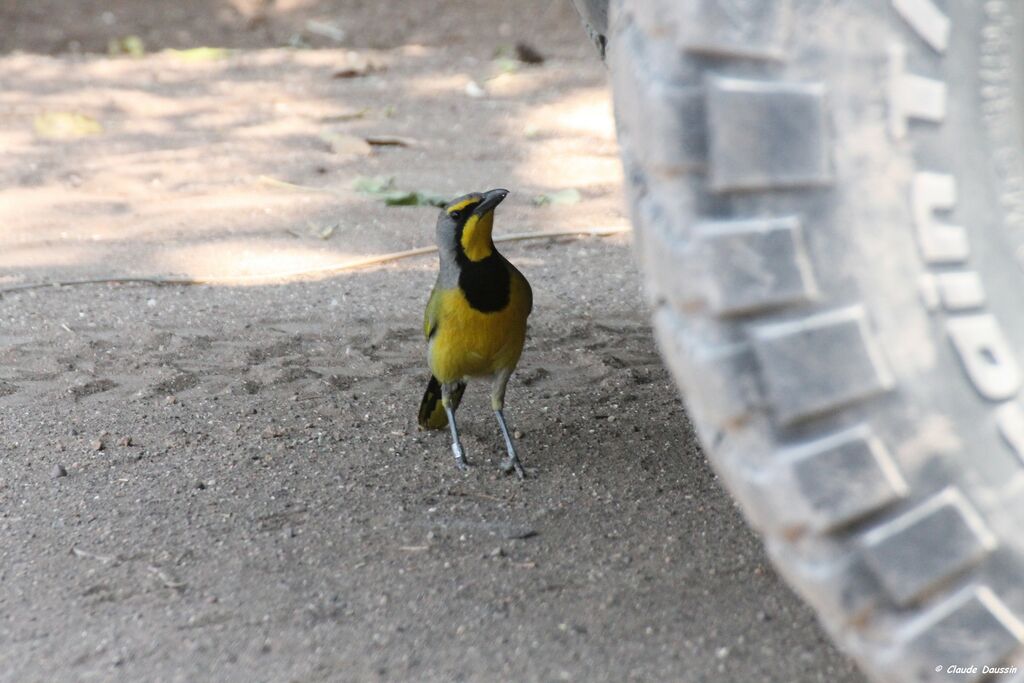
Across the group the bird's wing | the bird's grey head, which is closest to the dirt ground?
the bird's wing

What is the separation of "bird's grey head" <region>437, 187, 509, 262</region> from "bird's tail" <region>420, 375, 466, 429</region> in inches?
15.1

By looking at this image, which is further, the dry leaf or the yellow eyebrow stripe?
the dry leaf

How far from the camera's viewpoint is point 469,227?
12.2 feet

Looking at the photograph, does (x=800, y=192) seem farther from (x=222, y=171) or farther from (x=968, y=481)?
(x=222, y=171)

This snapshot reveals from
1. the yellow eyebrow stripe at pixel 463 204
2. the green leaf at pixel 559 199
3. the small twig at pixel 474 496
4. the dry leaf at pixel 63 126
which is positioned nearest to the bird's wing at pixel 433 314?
the yellow eyebrow stripe at pixel 463 204

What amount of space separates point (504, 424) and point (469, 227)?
605mm

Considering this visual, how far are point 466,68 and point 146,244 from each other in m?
4.78

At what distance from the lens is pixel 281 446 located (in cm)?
338

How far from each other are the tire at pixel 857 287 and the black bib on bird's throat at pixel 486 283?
2059mm

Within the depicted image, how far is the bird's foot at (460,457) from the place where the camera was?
340 centimetres

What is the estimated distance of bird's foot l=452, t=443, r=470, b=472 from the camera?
3.40 metres

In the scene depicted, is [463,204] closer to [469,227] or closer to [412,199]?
[469,227]

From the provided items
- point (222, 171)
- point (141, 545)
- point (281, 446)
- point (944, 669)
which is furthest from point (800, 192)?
point (222, 171)

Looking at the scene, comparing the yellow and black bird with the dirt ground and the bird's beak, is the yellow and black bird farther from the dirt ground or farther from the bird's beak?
the dirt ground
